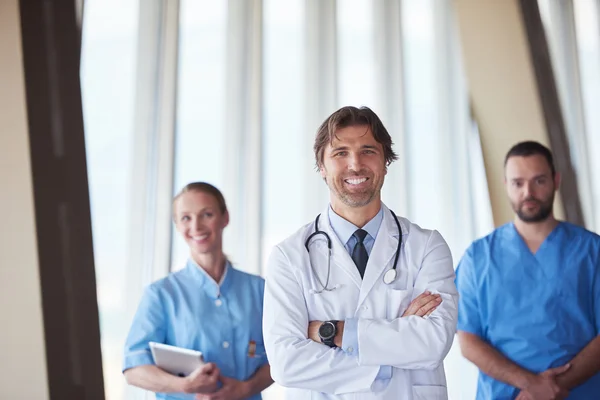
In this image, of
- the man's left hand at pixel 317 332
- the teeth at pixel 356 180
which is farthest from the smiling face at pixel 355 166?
the man's left hand at pixel 317 332

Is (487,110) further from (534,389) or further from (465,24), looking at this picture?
(534,389)

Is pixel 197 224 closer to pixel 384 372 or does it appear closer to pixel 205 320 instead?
pixel 205 320

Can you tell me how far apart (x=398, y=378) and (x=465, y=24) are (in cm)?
217

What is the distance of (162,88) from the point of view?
9.74ft

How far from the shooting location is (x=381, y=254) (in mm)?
1714

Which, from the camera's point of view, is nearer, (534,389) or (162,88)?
(534,389)

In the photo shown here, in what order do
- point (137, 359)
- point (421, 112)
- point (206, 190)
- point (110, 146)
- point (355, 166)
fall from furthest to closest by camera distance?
point (421, 112), point (110, 146), point (206, 190), point (137, 359), point (355, 166)

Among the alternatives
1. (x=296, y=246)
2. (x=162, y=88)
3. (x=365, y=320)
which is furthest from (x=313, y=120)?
(x=365, y=320)

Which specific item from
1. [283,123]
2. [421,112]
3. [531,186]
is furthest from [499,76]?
[283,123]

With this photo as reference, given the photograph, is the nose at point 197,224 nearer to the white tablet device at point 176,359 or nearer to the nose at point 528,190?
the white tablet device at point 176,359

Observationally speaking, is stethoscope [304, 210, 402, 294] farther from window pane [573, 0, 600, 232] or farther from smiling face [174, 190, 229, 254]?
window pane [573, 0, 600, 232]

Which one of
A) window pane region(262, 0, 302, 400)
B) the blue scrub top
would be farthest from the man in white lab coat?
window pane region(262, 0, 302, 400)

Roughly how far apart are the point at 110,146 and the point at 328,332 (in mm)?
1751

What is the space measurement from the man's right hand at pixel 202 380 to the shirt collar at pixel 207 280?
32 cm
